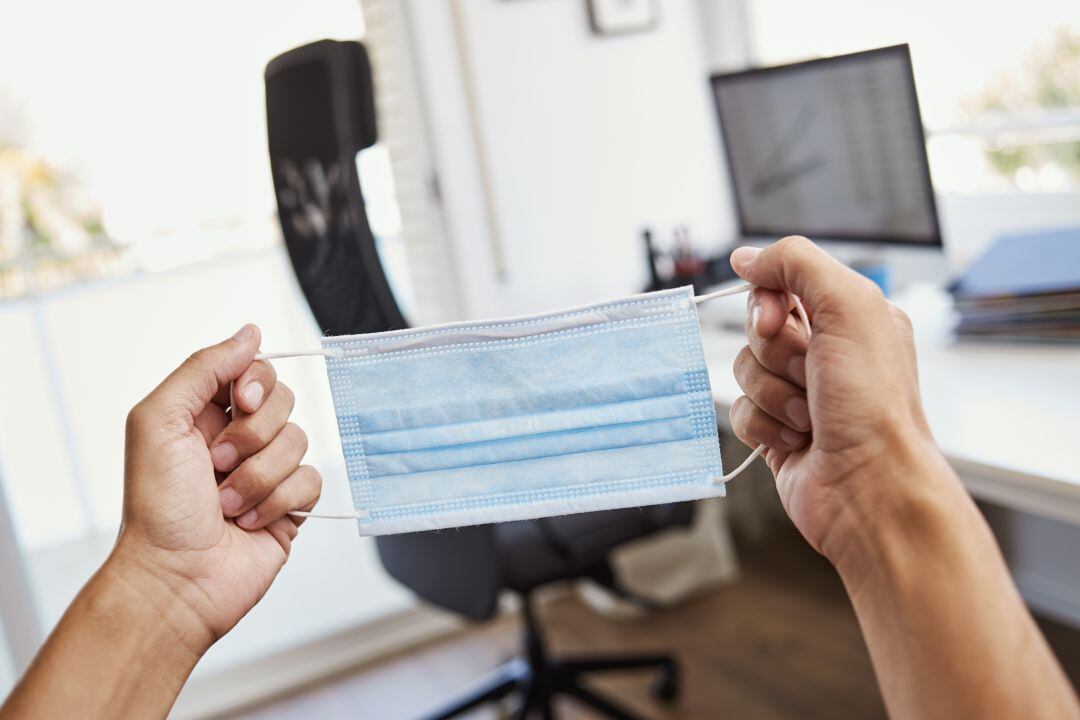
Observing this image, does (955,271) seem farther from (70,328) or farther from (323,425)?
(70,328)

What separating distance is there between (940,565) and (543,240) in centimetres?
189

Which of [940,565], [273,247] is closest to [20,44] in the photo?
[273,247]

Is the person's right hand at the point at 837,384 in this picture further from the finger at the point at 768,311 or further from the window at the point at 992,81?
the window at the point at 992,81

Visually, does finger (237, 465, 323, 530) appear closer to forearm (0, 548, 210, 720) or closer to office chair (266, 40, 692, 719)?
forearm (0, 548, 210, 720)

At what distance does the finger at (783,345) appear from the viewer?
0.80m

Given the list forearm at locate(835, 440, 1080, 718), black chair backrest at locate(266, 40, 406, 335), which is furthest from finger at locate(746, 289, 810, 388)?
black chair backrest at locate(266, 40, 406, 335)

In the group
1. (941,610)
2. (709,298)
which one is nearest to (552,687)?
(709,298)

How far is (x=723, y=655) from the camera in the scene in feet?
7.70

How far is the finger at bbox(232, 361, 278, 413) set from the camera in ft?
2.88

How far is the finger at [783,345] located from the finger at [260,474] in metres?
0.41

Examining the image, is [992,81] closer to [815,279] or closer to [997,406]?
[997,406]

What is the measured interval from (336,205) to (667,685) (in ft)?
4.13

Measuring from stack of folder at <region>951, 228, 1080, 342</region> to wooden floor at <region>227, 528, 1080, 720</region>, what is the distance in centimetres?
84

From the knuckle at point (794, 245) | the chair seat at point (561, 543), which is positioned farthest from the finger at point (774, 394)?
the chair seat at point (561, 543)
